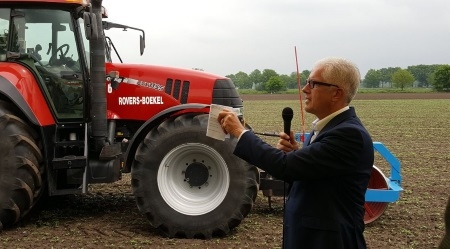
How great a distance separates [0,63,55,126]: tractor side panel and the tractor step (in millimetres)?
423

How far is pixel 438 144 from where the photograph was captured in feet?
46.2

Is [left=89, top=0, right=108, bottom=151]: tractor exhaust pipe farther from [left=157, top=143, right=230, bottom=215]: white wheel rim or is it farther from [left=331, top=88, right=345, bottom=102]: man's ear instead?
[left=331, top=88, right=345, bottom=102]: man's ear

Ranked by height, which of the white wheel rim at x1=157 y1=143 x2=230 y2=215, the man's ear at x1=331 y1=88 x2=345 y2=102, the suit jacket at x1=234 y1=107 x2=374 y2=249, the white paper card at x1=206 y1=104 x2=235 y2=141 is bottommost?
the white wheel rim at x1=157 y1=143 x2=230 y2=215

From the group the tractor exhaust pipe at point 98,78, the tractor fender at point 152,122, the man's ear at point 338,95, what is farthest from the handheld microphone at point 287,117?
the tractor exhaust pipe at point 98,78

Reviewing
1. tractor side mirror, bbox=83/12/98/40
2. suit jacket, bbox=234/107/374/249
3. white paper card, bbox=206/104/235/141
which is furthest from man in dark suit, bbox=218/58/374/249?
tractor side mirror, bbox=83/12/98/40

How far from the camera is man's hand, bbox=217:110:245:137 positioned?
8.82 feet

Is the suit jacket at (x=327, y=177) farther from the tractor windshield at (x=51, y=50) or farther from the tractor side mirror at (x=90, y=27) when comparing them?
the tractor windshield at (x=51, y=50)

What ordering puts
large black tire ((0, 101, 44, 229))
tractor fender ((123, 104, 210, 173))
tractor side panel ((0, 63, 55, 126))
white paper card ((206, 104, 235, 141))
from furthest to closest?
tractor fender ((123, 104, 210, 173))
tractor side panel ((0, 63, 55, 126))
large black tire ((0, 101, 44, 229))
white paper card ((206, 104, 235, 141))

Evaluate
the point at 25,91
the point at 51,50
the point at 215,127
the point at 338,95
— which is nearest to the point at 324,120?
the point at 338,95

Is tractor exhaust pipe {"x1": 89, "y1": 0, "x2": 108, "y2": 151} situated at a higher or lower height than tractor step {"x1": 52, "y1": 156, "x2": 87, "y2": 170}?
higher

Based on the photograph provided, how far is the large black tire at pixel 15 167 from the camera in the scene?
5.51 metres

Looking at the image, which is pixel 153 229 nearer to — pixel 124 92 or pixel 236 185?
pixel 236 185

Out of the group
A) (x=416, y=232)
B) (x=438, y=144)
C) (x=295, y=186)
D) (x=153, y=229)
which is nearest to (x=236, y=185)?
(x=153, y=229)

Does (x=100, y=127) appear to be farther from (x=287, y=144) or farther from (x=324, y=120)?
(x=324, y=120)
